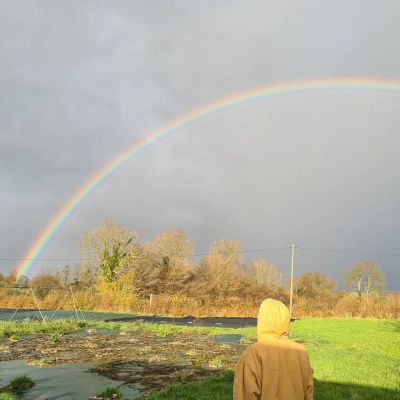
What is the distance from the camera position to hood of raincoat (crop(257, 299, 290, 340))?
317 cm

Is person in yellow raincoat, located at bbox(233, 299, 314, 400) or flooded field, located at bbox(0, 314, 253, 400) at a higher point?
person in yellow raincoat, located at bbox(233, 299, 314, 400)

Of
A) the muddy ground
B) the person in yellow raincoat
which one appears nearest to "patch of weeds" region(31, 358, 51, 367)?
the muddy ground

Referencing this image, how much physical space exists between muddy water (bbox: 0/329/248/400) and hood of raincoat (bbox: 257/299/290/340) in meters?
5.12

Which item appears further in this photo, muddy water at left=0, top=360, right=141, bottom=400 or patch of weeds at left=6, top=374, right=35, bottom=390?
patch of weeds at left=6, top=374, right=35, bottom=390

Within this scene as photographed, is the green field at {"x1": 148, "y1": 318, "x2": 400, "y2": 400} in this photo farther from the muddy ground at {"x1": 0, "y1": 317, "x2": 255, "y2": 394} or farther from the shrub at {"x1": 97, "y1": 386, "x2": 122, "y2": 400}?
the muddy ground at {"x1": 0, "y1": 317, "x2": 255, "y2": 394}

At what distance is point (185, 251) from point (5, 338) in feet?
118

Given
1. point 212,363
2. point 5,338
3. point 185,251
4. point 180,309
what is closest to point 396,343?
point 212,363

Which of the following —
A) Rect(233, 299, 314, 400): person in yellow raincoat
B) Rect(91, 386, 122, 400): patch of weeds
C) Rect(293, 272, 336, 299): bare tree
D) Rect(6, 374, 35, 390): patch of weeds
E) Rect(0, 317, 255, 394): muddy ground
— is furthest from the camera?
Rect(293, 272, 336, 299): bare tree

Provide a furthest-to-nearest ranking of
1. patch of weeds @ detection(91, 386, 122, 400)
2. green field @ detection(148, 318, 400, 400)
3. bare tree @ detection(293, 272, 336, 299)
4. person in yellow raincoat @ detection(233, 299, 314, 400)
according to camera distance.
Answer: bare tree @ detection(293, 272, 336, 299) → patch of weeds @ detection(91, 386, 122, 400) → green field @ detection(148, 318, 400, 400) → person in yellow raincoat @ detection(233, 299, 314, 400)

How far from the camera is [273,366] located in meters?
3.07

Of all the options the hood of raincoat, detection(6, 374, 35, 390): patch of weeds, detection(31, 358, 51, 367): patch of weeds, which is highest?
the hood of raincoat

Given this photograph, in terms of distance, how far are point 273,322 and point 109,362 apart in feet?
29.4

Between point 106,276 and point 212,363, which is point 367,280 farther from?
point 212,363

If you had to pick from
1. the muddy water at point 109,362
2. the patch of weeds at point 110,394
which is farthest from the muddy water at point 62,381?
the patch of weeds at point 110,394
